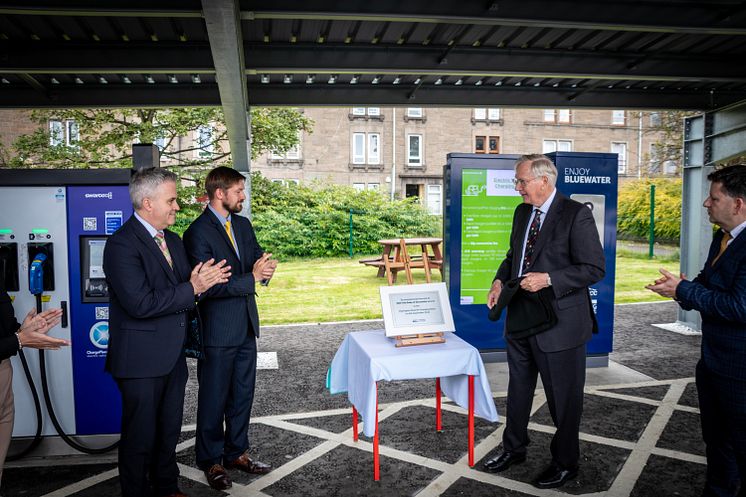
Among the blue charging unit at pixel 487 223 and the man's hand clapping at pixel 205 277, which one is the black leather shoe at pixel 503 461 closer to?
the man's hand clapping at pixel 205 277

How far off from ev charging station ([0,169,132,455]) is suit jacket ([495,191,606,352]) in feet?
10.0

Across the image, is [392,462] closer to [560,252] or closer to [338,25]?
[560,252]

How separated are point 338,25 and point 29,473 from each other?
458 centimetres

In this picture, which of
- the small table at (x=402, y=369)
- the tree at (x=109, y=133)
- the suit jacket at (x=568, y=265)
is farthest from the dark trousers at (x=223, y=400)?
the tree at (x=109, y=133)

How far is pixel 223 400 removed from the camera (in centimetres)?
390

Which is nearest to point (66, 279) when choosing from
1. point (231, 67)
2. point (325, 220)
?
point (231, 67)

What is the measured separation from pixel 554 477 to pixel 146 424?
2586 millimetres

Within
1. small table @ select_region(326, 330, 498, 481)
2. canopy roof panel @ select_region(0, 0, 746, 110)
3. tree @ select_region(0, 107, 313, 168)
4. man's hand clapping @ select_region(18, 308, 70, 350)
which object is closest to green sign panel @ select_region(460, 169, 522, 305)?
canopy roof panel @ select_region(0, 0, 746, 110)

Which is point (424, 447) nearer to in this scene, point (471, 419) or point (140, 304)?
point (471, 419)

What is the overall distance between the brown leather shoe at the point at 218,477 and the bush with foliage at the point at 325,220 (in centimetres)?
1432

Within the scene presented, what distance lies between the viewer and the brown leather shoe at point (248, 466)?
4043 millimetres

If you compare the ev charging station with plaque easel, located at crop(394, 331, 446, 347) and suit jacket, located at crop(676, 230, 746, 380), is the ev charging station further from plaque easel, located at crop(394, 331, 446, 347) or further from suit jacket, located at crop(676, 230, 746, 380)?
suit jacket, located at crop(676, 230, 746, 380)

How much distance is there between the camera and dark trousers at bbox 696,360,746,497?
3.03 metres

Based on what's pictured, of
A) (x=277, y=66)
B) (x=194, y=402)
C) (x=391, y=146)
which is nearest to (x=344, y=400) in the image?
(x=194, y=402)
